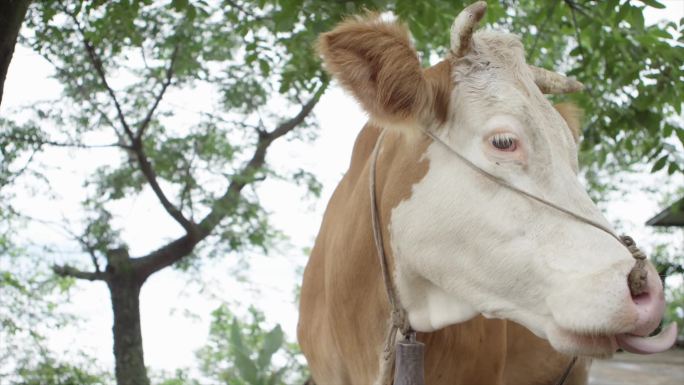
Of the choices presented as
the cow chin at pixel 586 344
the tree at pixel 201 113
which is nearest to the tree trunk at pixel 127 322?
Answer: the tree at pixel 201 113

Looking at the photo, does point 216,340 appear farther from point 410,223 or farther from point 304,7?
point 410,223

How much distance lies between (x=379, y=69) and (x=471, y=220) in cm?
51

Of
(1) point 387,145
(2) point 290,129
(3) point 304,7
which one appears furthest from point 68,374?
(1) point 387,145

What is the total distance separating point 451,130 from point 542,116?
0.90 feet

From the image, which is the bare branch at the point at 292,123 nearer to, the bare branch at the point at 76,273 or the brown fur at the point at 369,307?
the bare branch at the point at 76,273

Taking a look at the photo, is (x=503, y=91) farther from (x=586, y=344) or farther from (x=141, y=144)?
(x=141, y=144)

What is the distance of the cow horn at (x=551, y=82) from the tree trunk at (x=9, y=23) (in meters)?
2.17

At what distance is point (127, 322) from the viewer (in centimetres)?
903

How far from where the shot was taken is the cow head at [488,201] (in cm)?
213

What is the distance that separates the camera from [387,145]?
111 inches

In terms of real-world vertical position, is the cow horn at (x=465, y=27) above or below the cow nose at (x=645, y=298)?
above

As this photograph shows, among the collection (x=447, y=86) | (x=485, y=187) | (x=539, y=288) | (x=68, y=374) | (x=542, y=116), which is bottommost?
(x=539, y=288)

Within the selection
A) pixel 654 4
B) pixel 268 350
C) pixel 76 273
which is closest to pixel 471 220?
pixel 654 4

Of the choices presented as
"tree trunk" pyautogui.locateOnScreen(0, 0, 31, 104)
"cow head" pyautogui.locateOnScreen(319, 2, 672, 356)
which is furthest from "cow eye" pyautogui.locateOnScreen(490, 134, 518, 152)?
"tree trunk" pyautogui.locateOnScreen(0, 0, 31, 104)
